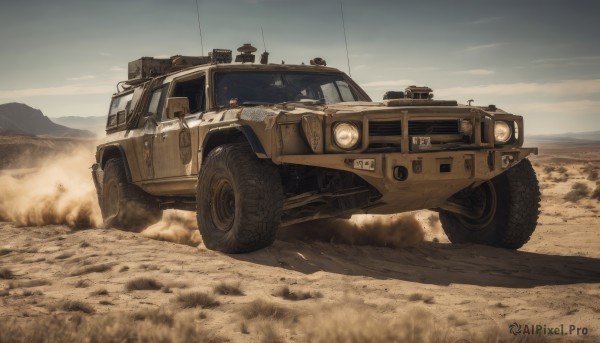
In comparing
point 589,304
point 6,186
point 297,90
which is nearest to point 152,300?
point 589,304

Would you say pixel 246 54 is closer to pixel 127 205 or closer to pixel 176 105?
pixel 176 105

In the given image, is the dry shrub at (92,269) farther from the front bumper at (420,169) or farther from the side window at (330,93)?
the side window at (330,93)

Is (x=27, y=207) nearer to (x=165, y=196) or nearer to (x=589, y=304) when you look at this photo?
(x=165, y=196)

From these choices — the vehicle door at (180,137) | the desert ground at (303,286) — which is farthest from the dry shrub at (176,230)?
the vehicle door at (180,137)

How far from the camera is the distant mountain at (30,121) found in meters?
150

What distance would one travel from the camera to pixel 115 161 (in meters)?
10.2

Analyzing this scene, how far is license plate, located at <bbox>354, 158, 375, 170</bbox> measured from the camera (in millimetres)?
6203

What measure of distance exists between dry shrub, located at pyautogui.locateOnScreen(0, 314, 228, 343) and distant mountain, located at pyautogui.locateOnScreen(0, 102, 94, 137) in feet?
489

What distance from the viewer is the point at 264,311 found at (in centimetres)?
437

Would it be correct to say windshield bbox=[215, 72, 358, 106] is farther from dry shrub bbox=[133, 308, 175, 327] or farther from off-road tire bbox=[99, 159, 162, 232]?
dry shrub bbox=[133, 308, 175, 327]

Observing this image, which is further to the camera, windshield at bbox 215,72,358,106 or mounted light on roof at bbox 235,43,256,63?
mounted light on roof at bbox 235,43,256,63

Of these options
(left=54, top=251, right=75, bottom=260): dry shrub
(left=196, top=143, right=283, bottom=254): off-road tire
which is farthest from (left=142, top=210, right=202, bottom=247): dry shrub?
(left=54, top=251, right=75, bottom=260): dry shrub

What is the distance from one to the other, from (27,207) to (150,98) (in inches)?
141

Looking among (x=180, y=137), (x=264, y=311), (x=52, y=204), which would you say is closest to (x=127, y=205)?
(x=180, y=137)
